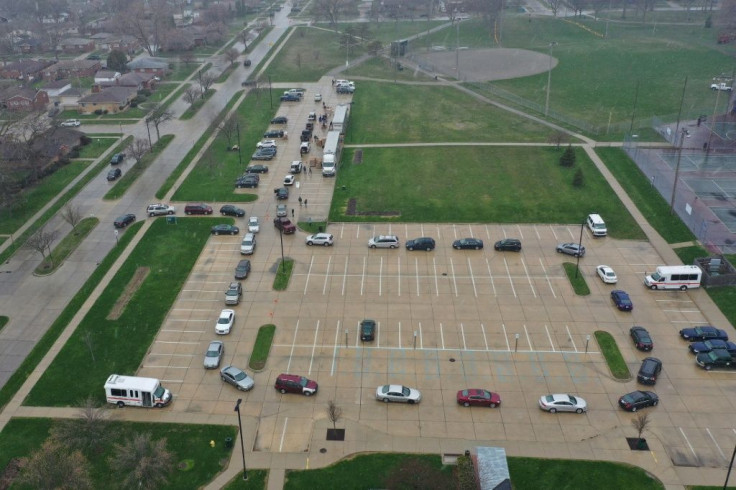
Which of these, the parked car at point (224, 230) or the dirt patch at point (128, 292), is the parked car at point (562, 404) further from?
the parked car at point (224, 230)

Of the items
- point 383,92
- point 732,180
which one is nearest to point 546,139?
point 732,180

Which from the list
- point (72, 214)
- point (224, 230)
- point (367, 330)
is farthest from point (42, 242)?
point (367, 330)

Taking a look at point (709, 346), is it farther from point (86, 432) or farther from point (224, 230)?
point (224, 230)

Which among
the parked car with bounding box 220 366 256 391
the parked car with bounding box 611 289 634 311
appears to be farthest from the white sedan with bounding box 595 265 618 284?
the parked car with bounding box 220 366 256 391

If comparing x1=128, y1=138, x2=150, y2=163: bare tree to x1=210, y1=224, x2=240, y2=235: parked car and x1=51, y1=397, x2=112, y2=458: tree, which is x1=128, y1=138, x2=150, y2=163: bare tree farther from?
x1=51, y1=397, x2=112, y2=458: tree

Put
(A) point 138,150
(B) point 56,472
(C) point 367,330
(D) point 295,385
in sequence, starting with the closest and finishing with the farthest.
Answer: (B) point 56,472 < (D) point 295,385 < (C) point 367,330 < (A) point 138,150

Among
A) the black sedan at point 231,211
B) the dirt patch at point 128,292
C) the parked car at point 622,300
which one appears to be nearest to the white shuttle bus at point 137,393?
the dirt patch at point 128,292
